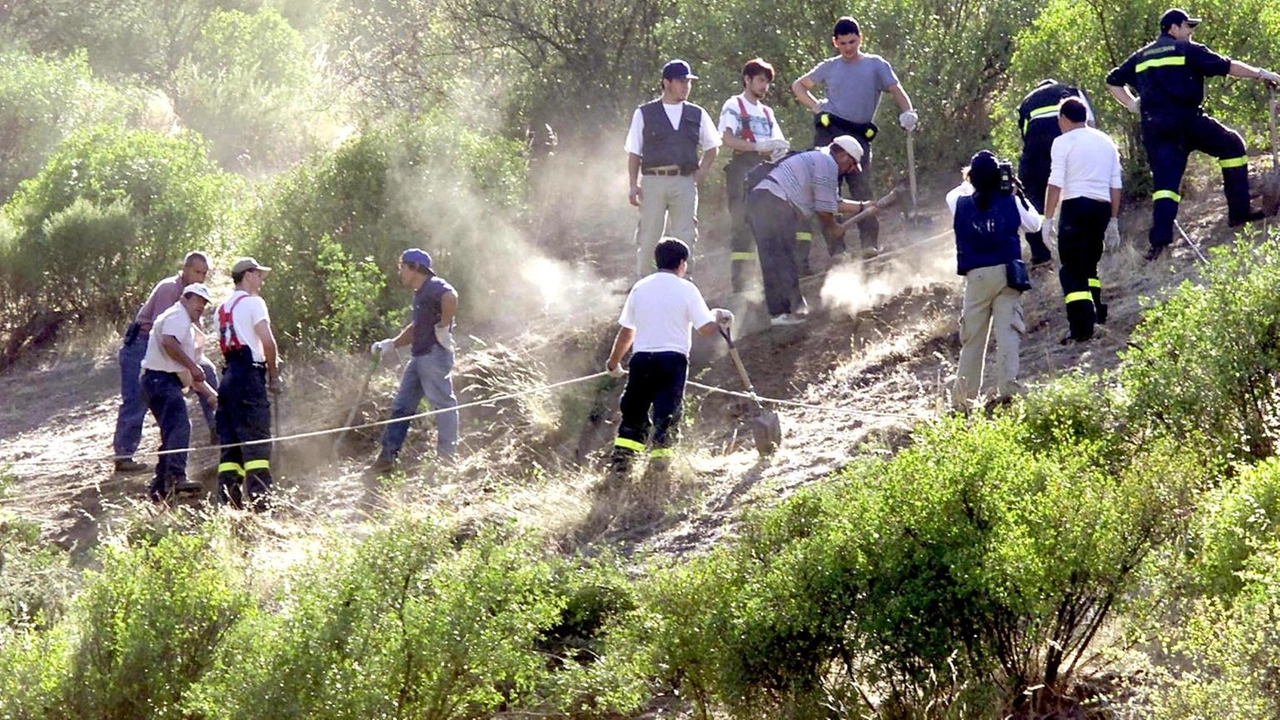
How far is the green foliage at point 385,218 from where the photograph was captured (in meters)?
15.7

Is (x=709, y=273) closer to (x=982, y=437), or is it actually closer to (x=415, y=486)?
(x=415, y=486)

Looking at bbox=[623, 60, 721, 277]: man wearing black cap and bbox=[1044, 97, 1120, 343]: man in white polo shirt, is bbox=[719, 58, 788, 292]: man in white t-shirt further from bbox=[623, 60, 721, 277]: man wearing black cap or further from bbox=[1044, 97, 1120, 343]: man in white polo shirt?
bbox=[1044, 97, 1120, 343]: man in white polo shirt

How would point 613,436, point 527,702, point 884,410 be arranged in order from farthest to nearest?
point 613,436 < point 884,410 < point 527,702

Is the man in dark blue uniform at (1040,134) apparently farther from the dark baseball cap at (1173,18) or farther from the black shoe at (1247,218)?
the black shoe at (1247,218)

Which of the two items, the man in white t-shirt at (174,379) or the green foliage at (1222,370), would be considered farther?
the man in white t-shirt at (174,379)

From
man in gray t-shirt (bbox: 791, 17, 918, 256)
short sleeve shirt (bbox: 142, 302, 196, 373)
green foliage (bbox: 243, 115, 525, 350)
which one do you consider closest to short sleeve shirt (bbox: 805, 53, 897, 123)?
man in gray t-shirt (bbox: 791, 17, 918, 256)

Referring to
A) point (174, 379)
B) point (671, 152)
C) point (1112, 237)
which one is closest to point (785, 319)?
point (671, 152)

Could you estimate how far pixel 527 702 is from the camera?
812 centimetres

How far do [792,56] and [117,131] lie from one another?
753 centimetres

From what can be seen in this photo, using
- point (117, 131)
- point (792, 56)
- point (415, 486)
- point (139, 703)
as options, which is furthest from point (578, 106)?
point (139, 703)

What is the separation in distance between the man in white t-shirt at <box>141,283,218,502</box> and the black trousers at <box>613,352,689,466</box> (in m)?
3.21

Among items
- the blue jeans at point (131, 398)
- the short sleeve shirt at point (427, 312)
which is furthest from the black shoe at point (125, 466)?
the short sleeve shirt at point (427, 312)

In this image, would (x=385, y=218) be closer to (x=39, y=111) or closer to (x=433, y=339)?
(x=433, y=339)

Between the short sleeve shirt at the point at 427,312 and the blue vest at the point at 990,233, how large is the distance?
3.36 m
